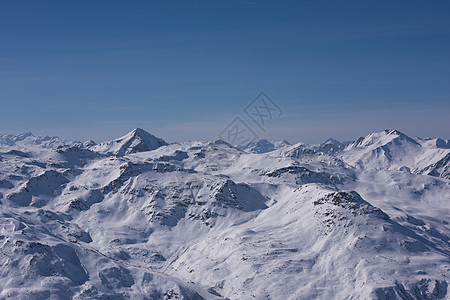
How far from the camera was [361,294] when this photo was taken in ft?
444

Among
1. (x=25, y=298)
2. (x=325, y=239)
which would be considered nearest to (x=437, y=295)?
(x=325, y=239)

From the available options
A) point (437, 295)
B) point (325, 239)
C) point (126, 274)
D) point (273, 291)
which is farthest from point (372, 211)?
point (126, 274)

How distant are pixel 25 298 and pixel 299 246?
11062cm

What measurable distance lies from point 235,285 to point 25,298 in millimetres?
76181

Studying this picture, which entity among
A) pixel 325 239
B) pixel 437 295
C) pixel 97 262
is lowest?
pixel 437 295

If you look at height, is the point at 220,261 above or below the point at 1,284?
below

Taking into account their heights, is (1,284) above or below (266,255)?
above

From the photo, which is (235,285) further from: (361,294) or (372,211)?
(372,211)

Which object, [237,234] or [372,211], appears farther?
[237,234]

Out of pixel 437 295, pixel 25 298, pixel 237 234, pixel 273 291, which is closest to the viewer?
pixel 25 298

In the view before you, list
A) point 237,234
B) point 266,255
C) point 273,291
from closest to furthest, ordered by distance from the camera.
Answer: point 273,291 → point 266,255 → point 237,234

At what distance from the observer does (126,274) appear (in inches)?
5497

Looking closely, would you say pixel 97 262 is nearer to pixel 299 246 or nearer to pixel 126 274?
pixel 126 274

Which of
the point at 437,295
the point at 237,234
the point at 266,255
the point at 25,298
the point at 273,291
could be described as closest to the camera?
the point at 25,298
